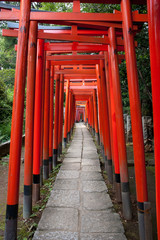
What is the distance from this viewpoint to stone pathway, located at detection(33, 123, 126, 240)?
2232mm

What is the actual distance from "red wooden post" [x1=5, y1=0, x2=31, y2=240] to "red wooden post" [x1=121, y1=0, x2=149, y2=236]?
143cm

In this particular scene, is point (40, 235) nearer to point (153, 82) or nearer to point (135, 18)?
point (153, 82)

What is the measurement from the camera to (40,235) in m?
2.19

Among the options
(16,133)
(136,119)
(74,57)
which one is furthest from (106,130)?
(16,133)

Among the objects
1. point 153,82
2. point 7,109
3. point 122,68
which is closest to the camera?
point 153,82

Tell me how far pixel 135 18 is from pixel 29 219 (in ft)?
12.0

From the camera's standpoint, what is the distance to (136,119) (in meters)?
2.32

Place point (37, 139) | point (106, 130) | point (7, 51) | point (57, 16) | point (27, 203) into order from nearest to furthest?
point (57, 16), point (27, 203), point (37, 139), point (106, 130), point (7, 51)

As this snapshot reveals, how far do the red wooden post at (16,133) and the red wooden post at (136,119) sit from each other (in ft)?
4.69

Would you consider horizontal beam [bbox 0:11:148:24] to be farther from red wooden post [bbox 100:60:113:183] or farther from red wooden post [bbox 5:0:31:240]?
red wooden post [bbox 100:60:113:183]

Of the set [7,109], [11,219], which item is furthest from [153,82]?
[7,109]

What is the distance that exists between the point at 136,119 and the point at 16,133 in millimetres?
1618

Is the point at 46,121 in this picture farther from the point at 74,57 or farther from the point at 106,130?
the point at 74,57

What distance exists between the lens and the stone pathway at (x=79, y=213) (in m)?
2.23
